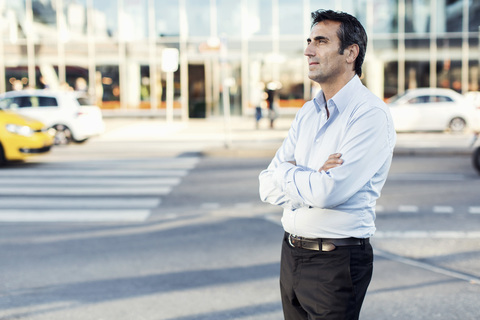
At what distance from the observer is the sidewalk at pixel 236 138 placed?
15445mm

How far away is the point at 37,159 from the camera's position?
14.6 metres

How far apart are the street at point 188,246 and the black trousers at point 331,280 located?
201cm

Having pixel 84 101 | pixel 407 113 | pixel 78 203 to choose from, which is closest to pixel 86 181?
pixel 78 203

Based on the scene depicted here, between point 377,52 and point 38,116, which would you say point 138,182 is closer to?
point 38,116

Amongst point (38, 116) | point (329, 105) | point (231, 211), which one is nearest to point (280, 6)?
point (38, 116)

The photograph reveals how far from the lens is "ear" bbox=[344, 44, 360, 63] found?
251cm

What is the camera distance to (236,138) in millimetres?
19328

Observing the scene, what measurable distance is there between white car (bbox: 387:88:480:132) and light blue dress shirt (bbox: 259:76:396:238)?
1919 centimetres

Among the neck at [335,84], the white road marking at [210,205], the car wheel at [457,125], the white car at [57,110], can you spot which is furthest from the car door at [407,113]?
the neck at [335,84]

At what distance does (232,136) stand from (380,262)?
14.5 metres

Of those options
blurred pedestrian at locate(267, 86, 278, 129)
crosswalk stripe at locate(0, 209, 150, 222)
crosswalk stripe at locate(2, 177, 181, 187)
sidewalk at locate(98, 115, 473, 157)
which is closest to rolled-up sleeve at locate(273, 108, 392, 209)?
crosswalk stripe at locate(0, 209, 150, 222)

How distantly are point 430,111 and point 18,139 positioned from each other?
13.9 meters

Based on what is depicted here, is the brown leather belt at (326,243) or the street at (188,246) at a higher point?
the brown leather belt at (326,243)

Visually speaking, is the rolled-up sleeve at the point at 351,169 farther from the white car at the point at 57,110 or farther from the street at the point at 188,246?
the white car at the point at 57,110
